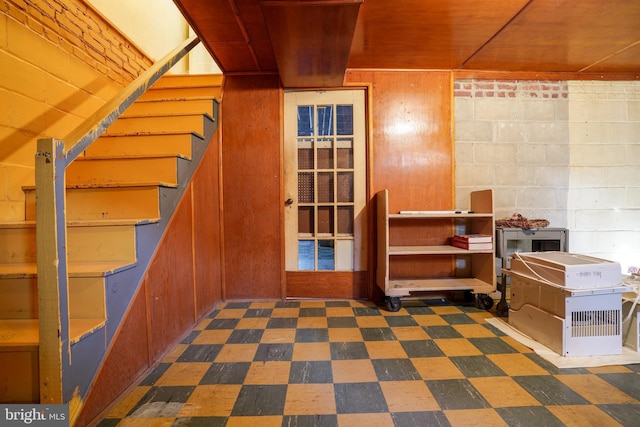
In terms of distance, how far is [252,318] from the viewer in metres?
2.36

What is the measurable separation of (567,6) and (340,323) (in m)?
2.75

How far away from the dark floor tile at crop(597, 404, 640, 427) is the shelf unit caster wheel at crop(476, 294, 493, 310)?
3.95 ft

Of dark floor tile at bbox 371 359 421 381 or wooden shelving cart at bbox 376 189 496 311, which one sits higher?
wooden shelving cart at bbox 376 189 496 311

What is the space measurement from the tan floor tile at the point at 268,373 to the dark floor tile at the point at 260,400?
4 cm

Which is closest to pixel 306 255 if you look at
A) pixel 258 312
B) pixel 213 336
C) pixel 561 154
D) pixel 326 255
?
pixel 326 255

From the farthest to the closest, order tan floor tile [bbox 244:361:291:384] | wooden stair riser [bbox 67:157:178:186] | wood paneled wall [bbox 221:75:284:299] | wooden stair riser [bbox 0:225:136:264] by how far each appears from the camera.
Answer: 1. wood paneled wall [bbox 221:75:284:299]
2. wooden stair riser [bbox 67:157:178:186]
3. tan floor tile [bbox 244:361:291:384]
4. wooden stair riser [bbox 0:225:136:264]

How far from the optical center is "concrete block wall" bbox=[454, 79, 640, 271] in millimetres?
2867

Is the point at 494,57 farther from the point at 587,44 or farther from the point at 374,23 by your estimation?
the point at 374,23

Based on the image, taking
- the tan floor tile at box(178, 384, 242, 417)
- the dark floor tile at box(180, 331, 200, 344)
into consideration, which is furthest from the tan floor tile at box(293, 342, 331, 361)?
the dark floor tile at box(180, 331, 200, 344)

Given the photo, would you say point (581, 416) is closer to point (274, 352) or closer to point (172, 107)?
point (274, 352)

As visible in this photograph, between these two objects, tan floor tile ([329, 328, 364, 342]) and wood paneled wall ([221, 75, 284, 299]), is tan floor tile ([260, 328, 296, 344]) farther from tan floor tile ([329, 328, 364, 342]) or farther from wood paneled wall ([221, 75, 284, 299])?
wood paneled wall ([221, 75, 284, 299])

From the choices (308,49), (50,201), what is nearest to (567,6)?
(308,49)

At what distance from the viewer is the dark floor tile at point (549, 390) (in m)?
1.34

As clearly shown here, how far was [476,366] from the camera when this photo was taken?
1626 millimetres
